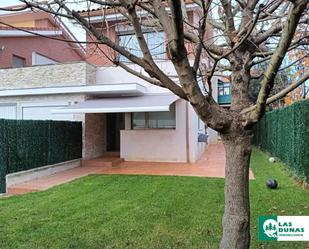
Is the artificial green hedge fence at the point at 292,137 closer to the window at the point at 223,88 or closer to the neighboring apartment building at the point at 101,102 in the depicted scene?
the neighboring apartment building at the point at 101,102

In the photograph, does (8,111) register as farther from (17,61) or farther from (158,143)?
(158,143)

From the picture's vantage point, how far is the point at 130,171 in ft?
86.9

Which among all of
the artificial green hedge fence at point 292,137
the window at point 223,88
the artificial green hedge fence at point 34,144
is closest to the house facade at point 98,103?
the artificial green hedge fence at point 34,144

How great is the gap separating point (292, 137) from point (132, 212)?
1363 centimetres

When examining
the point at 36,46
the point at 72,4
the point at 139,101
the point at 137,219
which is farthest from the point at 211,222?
the point at 36,46

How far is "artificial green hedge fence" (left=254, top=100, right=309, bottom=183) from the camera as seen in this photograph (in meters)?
19.7

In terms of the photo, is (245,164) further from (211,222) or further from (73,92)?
(73,92)

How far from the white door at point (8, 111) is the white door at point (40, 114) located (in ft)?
4.06

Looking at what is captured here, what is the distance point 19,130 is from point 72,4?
15.8 m

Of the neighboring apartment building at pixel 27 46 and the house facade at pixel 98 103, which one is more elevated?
the neighboring apartment building at pixel 27 46

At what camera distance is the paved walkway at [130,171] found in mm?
21938

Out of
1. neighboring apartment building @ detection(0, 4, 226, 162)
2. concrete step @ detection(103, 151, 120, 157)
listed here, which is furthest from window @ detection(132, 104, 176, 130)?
concrete step @ detection(103, 151, 120, 157)

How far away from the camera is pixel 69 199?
17312mm

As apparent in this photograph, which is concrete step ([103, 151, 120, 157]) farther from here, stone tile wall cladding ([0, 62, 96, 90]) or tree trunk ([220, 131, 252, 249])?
tree trunk ([220, 131, 252, 249])
